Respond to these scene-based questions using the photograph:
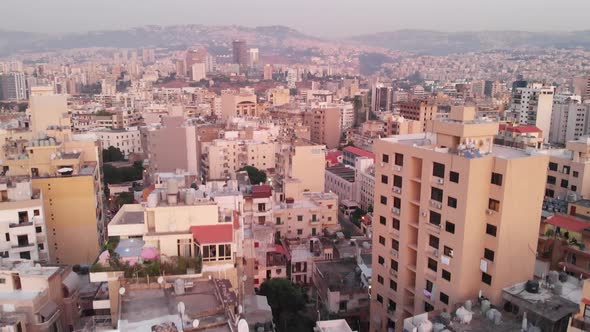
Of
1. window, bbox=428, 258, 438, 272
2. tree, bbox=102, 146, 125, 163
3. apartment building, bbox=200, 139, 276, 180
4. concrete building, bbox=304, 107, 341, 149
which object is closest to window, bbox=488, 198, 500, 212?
window, bbox=428, 258, 438, 272

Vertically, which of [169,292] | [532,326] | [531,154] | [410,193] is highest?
[531,154]

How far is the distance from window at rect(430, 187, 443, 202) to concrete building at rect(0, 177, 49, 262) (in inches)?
579

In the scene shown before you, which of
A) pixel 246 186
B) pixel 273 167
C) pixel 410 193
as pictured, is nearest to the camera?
pixel 410 193

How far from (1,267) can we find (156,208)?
4941 millimetres

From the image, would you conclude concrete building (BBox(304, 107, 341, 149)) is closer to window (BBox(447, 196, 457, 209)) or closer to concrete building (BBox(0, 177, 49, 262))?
concrete building (BBox(0, 177, 49, 262))

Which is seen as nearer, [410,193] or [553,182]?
[410,193]

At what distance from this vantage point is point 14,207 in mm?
18188

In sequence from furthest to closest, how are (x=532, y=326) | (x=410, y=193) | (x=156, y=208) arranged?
(x=410, y=193)
(x=156, y=208)
(x=532, y=326)

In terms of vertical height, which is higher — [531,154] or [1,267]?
[531,154]

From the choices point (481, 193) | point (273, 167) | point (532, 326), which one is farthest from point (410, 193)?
point (273, 167)

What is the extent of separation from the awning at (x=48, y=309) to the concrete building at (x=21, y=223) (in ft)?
19.1

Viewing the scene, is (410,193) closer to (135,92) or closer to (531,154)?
(531,154)

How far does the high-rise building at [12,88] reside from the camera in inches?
4304

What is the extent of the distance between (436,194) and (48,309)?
448 inches
